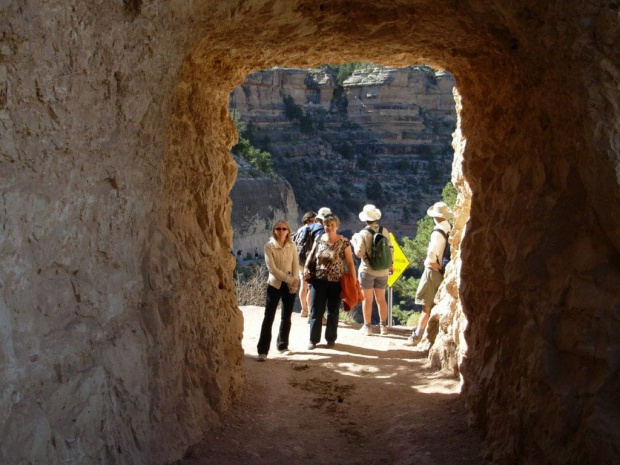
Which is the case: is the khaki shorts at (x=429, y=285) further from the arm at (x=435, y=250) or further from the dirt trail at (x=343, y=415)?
the dirt trail at (x=343, y=415)

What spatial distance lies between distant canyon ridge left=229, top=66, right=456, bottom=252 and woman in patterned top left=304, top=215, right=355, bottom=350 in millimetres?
35295

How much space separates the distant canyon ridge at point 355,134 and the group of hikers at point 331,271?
34.5m

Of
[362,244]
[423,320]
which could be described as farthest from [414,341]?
[362,244]

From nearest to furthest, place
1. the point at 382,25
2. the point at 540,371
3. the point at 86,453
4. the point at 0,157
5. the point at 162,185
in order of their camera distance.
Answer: the point at 0,157, the point at 86,453, the point at 540,371, the point at 162,185, the point at 382,25

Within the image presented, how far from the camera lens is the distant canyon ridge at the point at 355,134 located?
45.0 metres

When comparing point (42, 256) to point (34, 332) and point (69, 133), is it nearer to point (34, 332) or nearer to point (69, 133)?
point (34, 332)

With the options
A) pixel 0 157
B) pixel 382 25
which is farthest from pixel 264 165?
pixel 0 157

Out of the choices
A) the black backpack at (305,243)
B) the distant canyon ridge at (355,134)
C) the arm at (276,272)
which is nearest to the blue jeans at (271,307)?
the arm at (276,272)

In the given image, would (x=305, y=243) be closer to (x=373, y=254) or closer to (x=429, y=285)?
(x=373, y=254)

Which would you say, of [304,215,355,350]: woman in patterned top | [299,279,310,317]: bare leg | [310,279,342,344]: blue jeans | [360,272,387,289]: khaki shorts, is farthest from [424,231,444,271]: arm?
[299,279,310,317]: bare leg

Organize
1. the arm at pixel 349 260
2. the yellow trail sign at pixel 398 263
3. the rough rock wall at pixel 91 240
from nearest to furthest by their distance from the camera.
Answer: the rough rock wall at pixel 91 240
the arm at pixel 349 260
the yellow trail sign at pixel 398 263

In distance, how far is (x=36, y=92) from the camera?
275 centimetres

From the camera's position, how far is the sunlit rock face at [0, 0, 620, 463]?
2805 mm

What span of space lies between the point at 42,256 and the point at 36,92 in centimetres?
68
